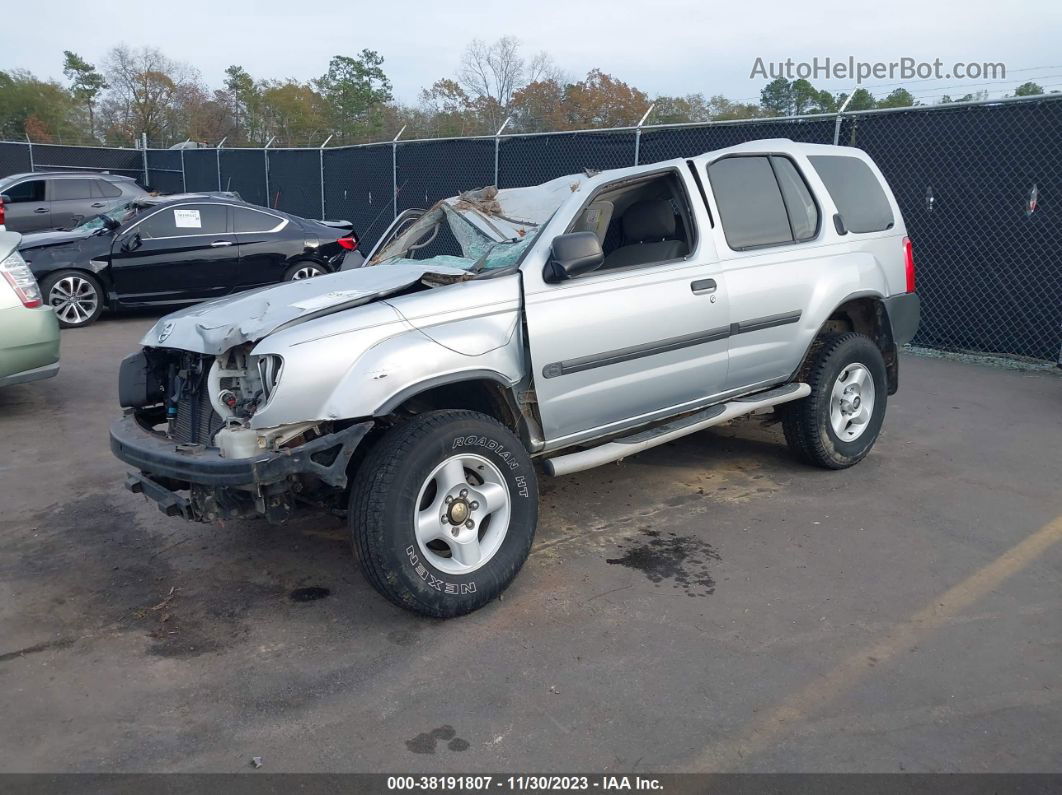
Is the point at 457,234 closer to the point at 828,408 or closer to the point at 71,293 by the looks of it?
the point at 828,408

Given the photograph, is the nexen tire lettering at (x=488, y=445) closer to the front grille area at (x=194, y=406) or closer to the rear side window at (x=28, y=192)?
the front grille area at (x=194, y=406)

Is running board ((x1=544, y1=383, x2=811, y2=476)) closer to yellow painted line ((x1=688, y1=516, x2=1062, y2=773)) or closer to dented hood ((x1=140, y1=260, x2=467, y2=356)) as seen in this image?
dented hood ((x1=140, y1=260, x2=467, y2=356))

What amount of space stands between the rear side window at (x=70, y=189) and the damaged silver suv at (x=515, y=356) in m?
12.9

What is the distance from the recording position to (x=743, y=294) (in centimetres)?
509

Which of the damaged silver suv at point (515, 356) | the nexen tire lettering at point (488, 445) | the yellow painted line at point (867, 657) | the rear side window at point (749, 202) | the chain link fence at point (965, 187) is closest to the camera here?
the yellow painted line at point (867, 657)

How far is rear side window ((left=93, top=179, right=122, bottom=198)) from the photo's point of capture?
16.4 meters

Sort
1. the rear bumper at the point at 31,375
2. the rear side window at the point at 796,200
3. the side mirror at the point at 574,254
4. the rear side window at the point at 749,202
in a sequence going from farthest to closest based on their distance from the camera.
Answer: the rear bumper at the point at 31,375, the rear side window at the point at 796,200, the rear side window at the point at 749,202, the side mirror at the point at 574,254

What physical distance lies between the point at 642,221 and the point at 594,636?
2.46 metres

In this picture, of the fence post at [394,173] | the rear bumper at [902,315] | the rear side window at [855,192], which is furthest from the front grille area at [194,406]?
the fence post at [394,173]

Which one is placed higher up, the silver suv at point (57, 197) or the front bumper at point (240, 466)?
the silver suv at point (57, 197)

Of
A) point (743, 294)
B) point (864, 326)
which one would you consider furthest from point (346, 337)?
point (864, 326)

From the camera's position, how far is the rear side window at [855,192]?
19.0ft

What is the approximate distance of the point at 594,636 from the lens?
3.81 metres
